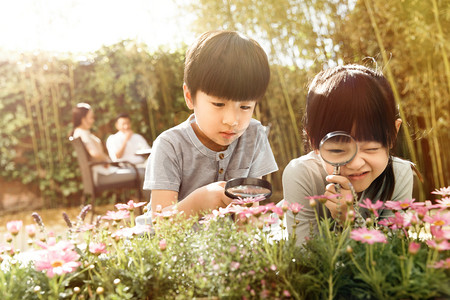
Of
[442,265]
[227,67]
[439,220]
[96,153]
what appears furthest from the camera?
[96,153]

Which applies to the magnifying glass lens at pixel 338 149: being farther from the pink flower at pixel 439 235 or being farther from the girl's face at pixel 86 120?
the girl's face at pixel 86 120

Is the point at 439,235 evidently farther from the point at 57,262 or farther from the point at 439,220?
the point at 57,262

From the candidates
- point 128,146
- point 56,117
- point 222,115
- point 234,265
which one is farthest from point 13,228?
point 56,117

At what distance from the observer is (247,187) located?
4.52 feet

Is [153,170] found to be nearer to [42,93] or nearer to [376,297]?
[376,297]

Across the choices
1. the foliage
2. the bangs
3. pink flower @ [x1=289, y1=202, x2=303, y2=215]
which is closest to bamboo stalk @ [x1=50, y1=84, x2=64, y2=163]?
the foliage

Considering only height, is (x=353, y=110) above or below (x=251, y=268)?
above

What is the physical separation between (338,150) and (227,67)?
61 cm

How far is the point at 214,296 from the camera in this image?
924mm

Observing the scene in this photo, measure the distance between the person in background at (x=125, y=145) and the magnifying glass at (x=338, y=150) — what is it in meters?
5.25

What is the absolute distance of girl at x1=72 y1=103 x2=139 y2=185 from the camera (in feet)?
19.7

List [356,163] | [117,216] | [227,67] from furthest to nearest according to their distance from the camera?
[227,67] → [356,163] → [117,216]

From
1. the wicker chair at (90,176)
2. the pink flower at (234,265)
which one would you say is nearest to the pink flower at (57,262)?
the pink flower at (234,265)

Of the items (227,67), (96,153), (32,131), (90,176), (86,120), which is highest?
(227,67)
